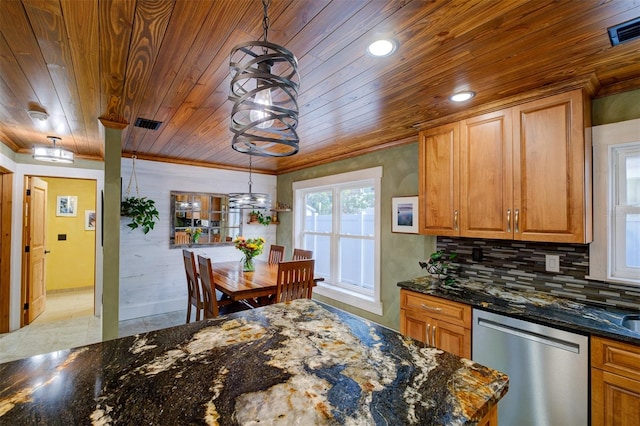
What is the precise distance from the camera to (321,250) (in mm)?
4812

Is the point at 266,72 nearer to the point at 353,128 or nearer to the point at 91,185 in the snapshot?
the point at 353,128

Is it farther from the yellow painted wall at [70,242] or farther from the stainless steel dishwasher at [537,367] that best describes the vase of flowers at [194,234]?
the stainless steel dishwasher at [537,367]

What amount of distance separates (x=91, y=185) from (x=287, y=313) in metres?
6.31

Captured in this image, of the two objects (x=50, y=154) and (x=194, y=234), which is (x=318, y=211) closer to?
(x=194, y=234)

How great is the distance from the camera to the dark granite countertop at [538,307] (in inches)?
63.4

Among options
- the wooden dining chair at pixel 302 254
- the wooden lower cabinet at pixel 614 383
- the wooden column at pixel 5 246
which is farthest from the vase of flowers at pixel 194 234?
the wooden lower cabinet at pixel 614 383

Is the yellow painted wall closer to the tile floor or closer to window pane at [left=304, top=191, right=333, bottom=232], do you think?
the tile floor

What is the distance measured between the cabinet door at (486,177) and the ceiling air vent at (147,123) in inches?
109

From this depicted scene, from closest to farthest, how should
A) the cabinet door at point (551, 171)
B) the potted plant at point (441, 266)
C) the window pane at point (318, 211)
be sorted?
the cabinet door at point (551, 171) → the potted plant at point (441, 266) → the window pane at point (318, 211)

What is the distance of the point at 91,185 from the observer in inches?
234

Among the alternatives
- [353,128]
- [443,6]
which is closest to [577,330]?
[443,6]

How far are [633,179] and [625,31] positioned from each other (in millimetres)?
1049

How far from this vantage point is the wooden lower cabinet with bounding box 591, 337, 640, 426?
146cm

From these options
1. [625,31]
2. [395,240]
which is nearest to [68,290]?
[395,240]
